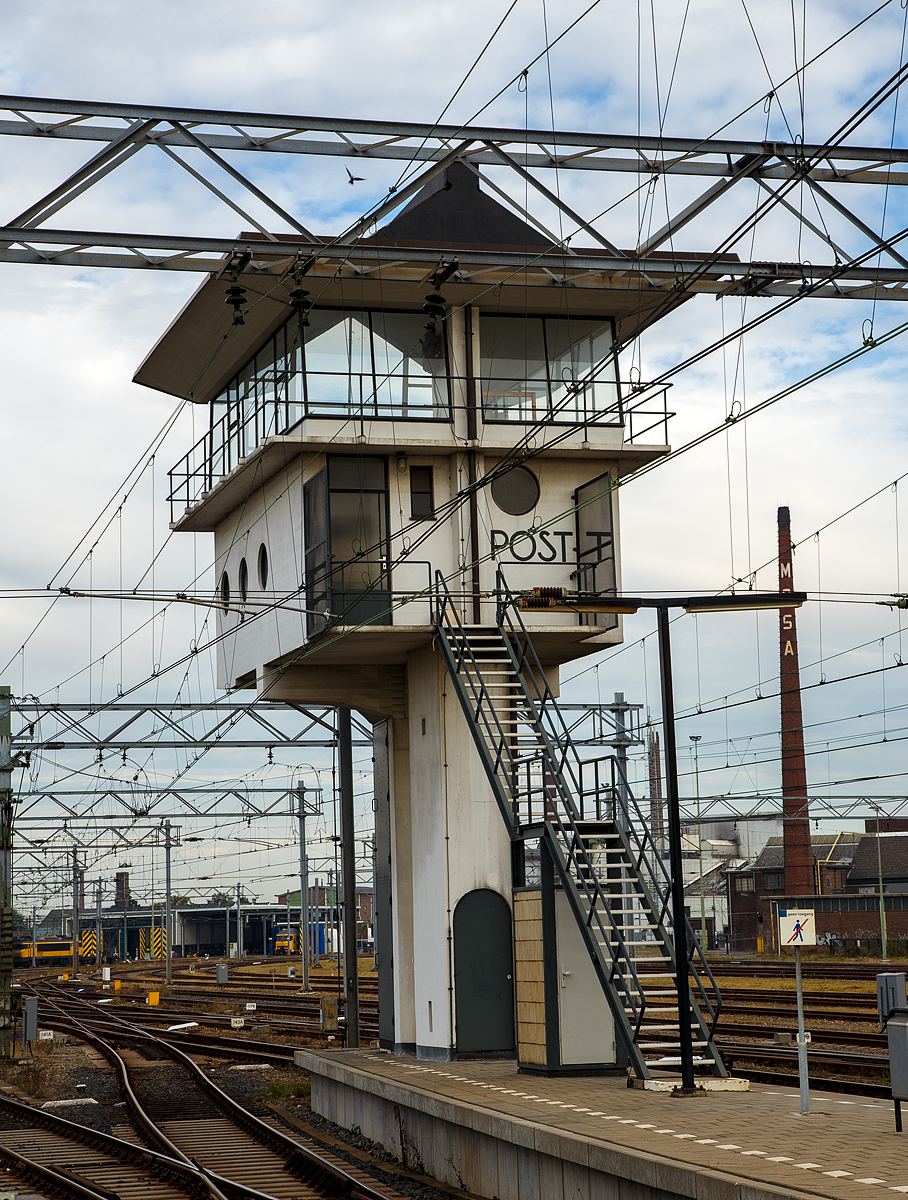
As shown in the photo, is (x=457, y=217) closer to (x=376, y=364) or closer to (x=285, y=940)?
(x=376, y=364)

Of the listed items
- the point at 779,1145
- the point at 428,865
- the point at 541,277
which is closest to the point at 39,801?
the point at 428,865

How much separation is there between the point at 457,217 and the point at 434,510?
17.0 ft

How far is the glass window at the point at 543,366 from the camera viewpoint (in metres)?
22.0

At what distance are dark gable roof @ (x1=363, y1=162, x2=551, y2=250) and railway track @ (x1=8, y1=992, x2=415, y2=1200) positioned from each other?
13607 millimetres

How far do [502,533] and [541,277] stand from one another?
3.86m

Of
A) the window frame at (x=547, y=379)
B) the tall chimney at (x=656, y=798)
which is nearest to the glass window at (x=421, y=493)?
the window frame at (x=547, y=379)

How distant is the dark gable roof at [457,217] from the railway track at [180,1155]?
1361 cm

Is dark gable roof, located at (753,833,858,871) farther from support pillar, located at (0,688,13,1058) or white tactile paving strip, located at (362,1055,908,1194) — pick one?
white tactile paving strip, located at (362,1055,908,1194)

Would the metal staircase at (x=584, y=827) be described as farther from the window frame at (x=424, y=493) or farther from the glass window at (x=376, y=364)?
the glass window at (x=376, y=364)

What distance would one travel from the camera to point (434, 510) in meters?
21.3

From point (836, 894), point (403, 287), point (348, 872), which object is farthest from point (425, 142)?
point (836, 894)

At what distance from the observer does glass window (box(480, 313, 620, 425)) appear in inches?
866

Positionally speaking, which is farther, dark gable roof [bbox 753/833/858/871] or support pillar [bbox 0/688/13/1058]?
dark gable roof [bbox 753/833/858/871]

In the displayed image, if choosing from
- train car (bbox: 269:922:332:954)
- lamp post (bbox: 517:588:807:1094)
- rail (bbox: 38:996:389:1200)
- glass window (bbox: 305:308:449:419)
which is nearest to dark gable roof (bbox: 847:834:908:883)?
train car (bbox: 269:922:332:954)
